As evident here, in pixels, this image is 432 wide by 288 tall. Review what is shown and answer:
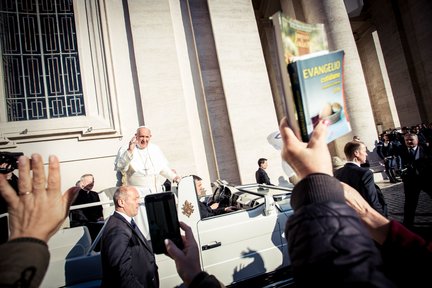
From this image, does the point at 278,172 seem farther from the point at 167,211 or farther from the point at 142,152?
the point at 167,211

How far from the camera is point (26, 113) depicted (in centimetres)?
689

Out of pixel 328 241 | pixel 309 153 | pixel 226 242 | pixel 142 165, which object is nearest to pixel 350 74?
pixel 142 165

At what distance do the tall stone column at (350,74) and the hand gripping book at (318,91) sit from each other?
888cm

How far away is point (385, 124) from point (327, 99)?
2056cm

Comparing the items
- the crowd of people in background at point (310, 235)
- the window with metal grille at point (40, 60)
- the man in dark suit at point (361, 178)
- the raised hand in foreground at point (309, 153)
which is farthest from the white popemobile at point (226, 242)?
the window with metal grille at point (40, 60)

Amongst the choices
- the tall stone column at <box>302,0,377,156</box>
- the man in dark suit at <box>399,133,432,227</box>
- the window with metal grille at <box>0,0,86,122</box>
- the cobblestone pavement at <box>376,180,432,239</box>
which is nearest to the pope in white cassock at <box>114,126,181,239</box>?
the window with metal grille at <box>0,0,86,122</box>

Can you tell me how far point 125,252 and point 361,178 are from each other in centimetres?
283

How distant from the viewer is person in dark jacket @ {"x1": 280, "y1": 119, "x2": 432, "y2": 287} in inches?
21.6

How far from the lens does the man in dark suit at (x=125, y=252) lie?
2086 mm

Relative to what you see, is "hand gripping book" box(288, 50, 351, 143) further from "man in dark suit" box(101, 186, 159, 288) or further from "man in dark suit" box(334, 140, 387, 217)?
"man in dark suit" box(334, 140, 387, 217)

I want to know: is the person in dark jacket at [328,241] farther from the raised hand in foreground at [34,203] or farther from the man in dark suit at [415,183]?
the man in dark suit at [415,183]

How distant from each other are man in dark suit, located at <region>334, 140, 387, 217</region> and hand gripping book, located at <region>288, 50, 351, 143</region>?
237cm

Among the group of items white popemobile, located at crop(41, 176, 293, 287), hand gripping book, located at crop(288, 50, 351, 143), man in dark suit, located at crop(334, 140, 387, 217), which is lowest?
white popemobile, located at crop(41, 176, 293, 287)

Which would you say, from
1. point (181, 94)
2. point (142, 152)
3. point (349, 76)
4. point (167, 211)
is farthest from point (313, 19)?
point (167, 211)
